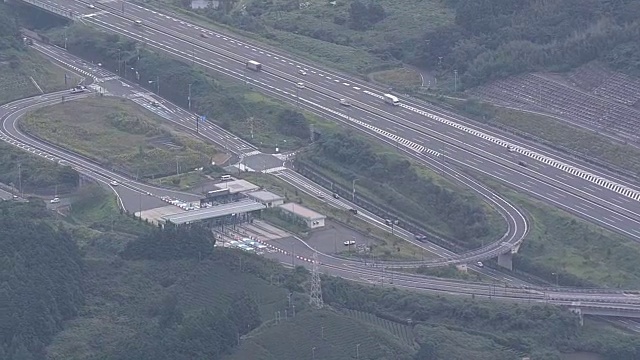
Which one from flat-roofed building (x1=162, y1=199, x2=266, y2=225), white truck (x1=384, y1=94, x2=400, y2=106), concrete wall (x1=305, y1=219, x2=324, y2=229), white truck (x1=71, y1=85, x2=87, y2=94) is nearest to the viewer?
flat-roofed building (x1=162, y1=199, x2=266, y2=225)

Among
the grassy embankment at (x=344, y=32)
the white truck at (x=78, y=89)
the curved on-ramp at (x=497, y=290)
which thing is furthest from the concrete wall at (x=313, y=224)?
the white truck at (x=78, y=89)

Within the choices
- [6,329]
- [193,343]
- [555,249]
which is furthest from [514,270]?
[6,329]

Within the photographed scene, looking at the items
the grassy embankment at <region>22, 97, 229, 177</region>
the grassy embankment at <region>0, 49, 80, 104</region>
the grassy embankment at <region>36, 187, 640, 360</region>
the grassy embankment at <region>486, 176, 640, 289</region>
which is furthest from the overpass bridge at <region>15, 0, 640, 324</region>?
the grassy embankment at <region>0, 49, 80, 104</region>

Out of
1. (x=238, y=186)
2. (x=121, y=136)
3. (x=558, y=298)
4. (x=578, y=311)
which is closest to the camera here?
(x=578, y=311)

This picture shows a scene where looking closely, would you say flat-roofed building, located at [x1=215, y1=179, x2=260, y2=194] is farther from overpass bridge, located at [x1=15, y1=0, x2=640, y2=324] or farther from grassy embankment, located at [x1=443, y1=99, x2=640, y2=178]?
grassy embankment, located at [x1=443, y1=99, x2=640, y2=178]

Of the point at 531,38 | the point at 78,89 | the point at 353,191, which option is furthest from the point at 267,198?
the point at 531,38

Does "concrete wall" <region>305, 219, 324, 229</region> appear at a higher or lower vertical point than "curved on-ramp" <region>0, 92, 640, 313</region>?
lower

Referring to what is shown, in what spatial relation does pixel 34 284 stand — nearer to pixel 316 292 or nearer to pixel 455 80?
pixel 316 292

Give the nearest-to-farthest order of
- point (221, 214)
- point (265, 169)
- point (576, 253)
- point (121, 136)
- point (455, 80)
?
1. point (576, 253)
2. point (221, 214)
3. point (265, 169)
4. point (121, 136)
5. point (455, 80)
